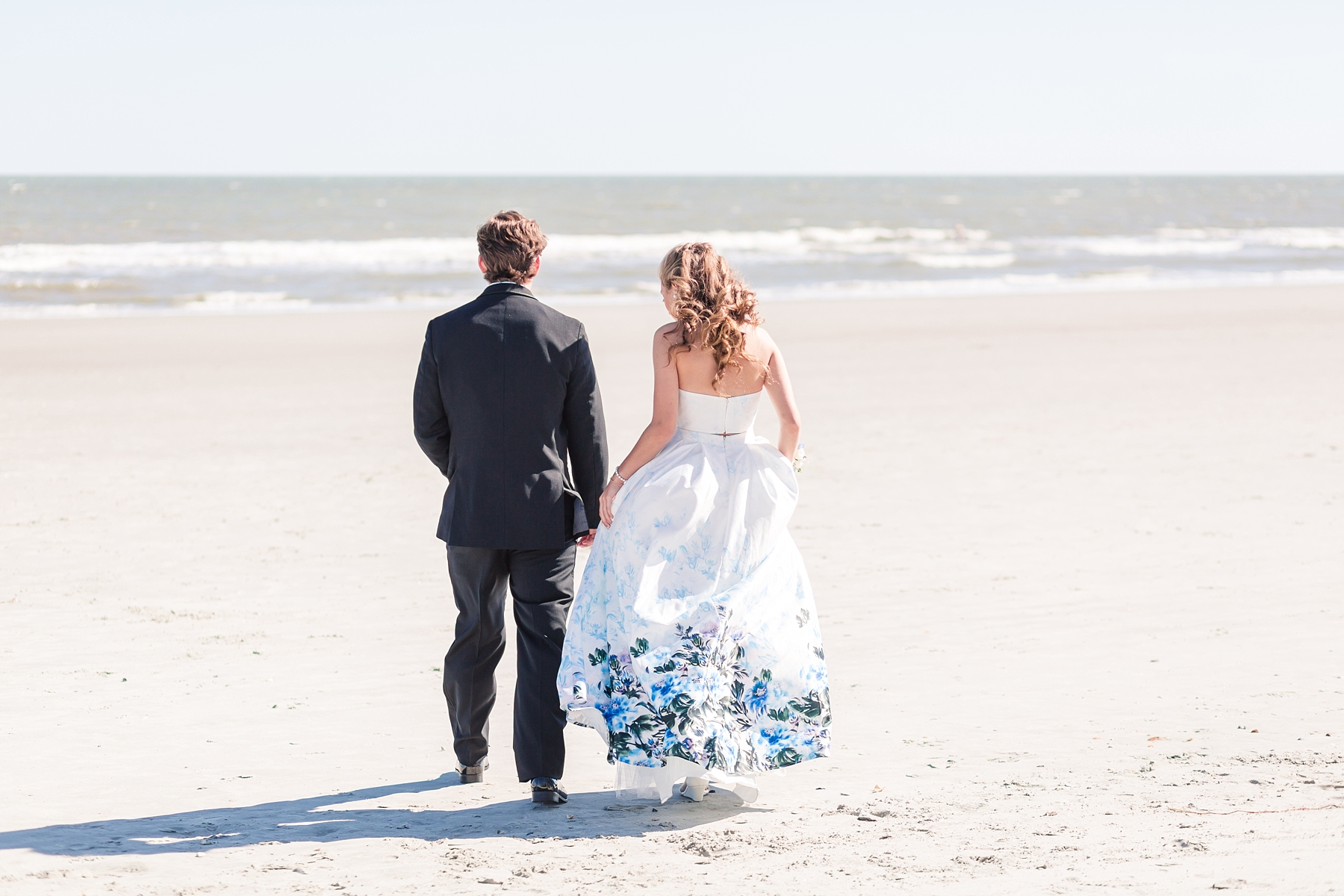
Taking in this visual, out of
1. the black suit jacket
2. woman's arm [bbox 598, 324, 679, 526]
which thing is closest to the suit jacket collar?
the black suit jacket

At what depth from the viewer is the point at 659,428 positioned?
343 cm

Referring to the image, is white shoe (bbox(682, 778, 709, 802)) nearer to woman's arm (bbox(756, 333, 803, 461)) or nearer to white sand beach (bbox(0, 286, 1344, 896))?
white sand beach (bbox(0, 286, 1344, 896))

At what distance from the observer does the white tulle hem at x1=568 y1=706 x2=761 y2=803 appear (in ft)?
11.0

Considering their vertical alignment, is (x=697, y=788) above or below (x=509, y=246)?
below

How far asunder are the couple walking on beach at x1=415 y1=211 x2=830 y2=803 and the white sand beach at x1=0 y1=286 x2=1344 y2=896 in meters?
0.27

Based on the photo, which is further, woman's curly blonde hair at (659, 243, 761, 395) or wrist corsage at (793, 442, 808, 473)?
wrist corsage at (793, 442, 808, 473)

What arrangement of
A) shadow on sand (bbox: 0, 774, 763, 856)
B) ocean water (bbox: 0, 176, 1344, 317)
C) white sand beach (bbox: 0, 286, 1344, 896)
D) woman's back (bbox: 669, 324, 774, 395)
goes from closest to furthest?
white sand beach (bbox: 0, 286, 1344, 896) → shadow on sand (bbox: 0, 774, 763, 856) → woman's back (bbox: 669, 324, 774, 395) → ocean water (bbox: 0, 176, 1344, 317)

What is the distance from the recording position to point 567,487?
351cm

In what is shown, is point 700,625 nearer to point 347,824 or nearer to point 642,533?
point 642,533

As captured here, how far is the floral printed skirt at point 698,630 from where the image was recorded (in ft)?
10.8

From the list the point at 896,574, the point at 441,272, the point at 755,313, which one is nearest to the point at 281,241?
the point at 441,272

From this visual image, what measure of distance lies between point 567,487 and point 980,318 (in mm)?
14327

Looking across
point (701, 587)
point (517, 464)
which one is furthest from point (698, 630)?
point (517, 464)

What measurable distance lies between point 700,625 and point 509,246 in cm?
115
